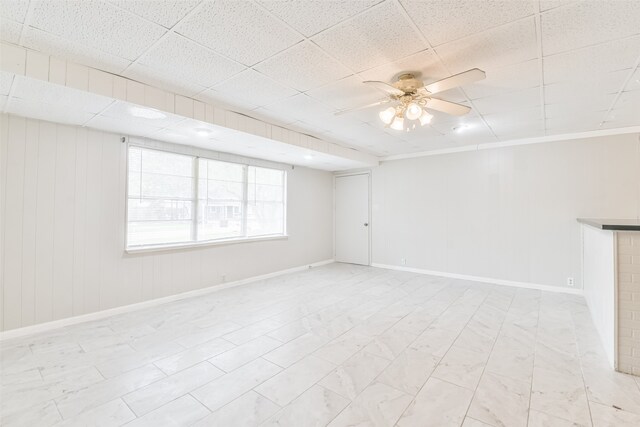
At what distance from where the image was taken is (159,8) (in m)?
1.77

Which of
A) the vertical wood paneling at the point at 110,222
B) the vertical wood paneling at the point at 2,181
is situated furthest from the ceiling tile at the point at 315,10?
the vertical wood paneling at the point at 2,181

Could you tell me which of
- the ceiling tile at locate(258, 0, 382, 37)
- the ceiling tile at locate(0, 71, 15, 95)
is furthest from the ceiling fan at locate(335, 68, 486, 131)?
the ceiling tile at locate(0, 71, 15, 95)

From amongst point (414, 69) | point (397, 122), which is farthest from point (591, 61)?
point (397, 122)

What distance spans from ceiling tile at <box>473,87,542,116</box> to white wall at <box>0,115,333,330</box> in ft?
15.0

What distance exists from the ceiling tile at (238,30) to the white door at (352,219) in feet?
16.1

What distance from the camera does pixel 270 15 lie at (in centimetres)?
183

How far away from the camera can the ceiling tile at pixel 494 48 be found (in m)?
1.98

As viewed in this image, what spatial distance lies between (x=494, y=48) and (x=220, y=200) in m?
4.28

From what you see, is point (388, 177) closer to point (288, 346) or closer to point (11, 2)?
point (288, 346)

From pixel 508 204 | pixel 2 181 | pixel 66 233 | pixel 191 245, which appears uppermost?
pixel 2 181

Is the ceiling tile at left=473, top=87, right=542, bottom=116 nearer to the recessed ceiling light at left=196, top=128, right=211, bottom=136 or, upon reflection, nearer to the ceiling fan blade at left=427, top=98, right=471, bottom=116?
the ceiling fan blade at left=427, top=98, right=471, bottom=116

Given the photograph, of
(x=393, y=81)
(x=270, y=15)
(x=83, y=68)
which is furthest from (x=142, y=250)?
(x=393, y=81)

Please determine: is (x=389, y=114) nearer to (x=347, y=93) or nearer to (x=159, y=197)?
(x=347, y=93)

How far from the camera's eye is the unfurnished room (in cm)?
191
